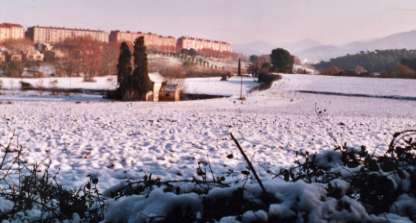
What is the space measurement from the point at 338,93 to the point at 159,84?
719 inches

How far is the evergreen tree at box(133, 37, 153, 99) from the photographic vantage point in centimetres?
3909

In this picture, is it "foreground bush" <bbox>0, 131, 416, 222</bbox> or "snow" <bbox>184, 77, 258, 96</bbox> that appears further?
"snow" <bbox>184, 77, 258, 96</bbox>

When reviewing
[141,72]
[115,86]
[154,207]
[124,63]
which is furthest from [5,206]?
[115,86]

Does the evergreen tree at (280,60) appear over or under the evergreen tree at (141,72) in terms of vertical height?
over

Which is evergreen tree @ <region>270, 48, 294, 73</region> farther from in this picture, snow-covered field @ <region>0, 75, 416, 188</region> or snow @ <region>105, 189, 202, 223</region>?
snow @ <region>105, 189, 202, 223</region>

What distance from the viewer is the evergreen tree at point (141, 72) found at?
3909 centimetres

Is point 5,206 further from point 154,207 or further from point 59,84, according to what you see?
point 59,84

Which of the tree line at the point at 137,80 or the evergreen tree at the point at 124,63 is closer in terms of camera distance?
the tree line at the point at 137,80

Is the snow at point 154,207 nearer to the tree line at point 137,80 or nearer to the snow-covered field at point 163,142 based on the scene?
the snow-covered field at point 163,142

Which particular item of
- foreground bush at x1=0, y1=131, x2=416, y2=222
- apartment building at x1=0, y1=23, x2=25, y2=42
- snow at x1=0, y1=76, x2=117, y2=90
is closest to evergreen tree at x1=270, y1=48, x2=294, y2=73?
snow at x1=0, y1=76, x2=117, y2=90

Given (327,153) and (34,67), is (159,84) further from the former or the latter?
(34,67)

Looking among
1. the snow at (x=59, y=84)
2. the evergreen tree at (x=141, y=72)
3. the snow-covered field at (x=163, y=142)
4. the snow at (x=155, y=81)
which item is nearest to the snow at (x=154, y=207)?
the snow-covered field at (x=163, y=142)

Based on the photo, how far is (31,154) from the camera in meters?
10.7

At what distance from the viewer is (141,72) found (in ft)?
129
